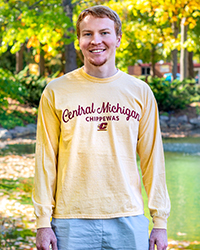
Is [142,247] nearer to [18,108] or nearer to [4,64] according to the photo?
[18,108]

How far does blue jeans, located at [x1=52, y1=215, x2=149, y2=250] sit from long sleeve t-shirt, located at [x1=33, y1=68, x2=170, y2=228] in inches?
1.6

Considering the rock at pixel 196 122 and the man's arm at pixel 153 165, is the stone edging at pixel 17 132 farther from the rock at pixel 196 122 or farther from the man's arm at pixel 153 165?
the man's arm at pixel 153 165

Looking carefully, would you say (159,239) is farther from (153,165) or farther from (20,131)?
(20,131)

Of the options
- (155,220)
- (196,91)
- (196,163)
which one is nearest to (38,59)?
(196,91)

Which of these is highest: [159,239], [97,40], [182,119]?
[97,40]

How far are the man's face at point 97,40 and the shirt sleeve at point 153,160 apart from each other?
0.34 metres

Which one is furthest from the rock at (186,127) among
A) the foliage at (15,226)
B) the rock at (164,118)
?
the foliage at (15,226)

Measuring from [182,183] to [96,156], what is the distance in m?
6.40

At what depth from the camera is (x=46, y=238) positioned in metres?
2.14

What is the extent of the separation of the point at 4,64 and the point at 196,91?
1662 centimetres

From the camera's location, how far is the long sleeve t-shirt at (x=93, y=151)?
2193mm

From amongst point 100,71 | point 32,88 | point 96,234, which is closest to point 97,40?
point 100,71

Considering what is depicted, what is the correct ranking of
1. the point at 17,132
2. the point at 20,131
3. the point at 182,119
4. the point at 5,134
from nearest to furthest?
the point at 5,134 < the point at 17,132 < the point at 20,131 < the point at 182,119

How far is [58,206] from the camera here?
7.27 feet
